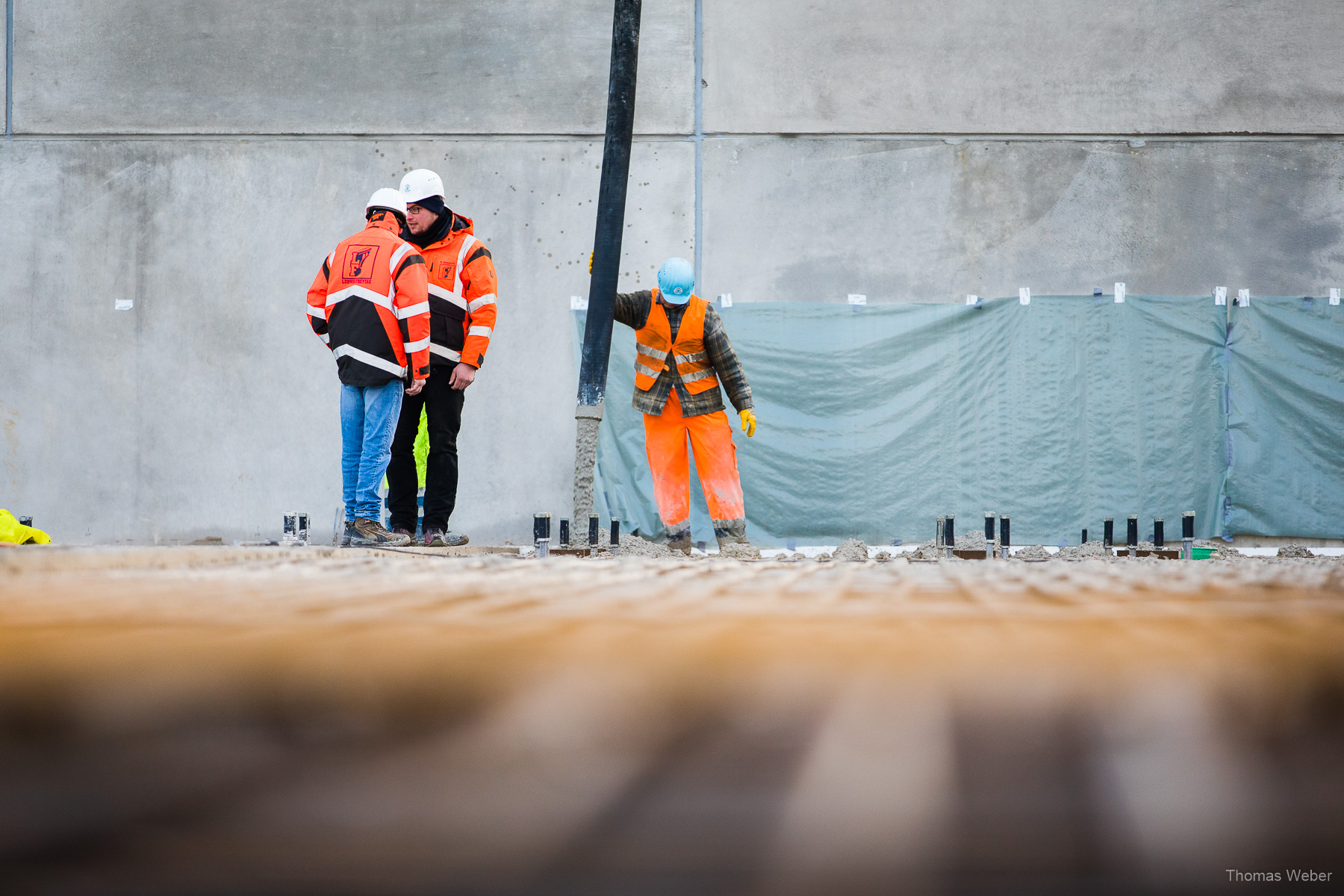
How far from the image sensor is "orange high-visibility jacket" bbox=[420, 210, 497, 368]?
13.9ft

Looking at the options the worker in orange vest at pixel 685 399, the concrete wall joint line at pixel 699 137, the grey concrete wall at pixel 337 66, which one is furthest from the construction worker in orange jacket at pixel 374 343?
the grey concrete wall at pixel 337 66

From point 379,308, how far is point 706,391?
2.02 meters

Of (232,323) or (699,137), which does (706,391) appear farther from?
(232,323)

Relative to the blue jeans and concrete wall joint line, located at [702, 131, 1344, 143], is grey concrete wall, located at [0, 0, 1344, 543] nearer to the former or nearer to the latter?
concrete wall joint line, located at [702, 131, 1344, 143]

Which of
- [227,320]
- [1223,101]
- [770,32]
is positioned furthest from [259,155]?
[1223,101]

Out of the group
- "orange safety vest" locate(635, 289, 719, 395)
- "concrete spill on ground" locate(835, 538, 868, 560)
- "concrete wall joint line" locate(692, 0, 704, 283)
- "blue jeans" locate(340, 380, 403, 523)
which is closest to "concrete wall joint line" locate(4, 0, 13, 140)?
"concrete wall joint line" locate(692, 0, 704, 283)

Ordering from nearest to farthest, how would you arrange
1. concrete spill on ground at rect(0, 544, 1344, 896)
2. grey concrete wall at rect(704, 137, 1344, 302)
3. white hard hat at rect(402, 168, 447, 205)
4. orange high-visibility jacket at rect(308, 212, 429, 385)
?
1. concrete spill on ground at rect(0, 544, 1344, 896)
2. orange high-visibility jacket at rect(308, 212, 429, 385)
3. white hard hat at rect(402, 168, 447, 205)
4. grey concrete wall at rect(704, 137, 1344, 302)

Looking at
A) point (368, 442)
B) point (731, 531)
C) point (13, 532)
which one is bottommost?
point (731, 531)

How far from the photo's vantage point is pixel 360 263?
151 inches

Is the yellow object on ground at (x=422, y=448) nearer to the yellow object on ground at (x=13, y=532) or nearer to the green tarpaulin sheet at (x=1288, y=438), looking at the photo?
the yellow object on ground at (x=13, y=532)

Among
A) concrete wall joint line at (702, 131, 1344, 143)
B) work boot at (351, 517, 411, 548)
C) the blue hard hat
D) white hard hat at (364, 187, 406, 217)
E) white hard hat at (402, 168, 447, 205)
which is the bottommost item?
work boot at (351, 517, 411, 548)

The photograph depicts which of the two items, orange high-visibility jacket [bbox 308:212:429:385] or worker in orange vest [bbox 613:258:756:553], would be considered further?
worker in orange vest [bbox 613:258:756:553]

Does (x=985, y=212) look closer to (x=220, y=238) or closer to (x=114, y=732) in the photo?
(x=220, y=238)

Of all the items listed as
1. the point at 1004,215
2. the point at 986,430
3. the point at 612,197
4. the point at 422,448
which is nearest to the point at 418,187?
the point at 612,197
